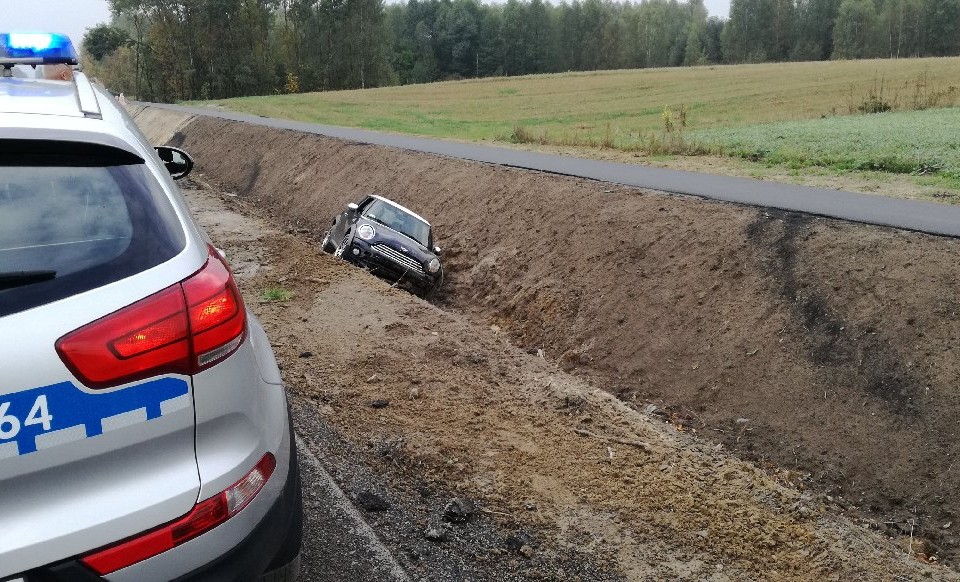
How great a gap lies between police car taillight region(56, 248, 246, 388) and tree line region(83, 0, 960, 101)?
93.7m

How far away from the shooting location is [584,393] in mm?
7418

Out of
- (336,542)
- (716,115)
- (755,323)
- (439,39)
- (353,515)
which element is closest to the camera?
(336,542)

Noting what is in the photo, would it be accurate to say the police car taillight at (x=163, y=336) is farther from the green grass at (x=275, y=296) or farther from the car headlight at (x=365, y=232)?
the car headlight at (x=365, y=232)

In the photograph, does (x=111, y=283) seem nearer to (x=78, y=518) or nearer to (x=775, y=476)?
(x=78, y=518)

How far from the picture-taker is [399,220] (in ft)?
46.8

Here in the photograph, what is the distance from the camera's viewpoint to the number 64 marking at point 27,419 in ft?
6.58

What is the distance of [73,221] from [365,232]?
11164 mm

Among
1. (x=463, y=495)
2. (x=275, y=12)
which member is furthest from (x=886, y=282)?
(x=275, y=12)

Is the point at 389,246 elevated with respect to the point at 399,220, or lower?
lower

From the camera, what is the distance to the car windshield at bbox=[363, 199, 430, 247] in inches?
555

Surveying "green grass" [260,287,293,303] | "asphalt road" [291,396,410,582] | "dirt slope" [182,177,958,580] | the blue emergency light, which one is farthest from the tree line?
"asphalt road" [291,396,410,582]

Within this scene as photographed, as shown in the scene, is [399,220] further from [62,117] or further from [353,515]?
[62,117]

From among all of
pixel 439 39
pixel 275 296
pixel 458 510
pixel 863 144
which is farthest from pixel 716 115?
pixel 439 39

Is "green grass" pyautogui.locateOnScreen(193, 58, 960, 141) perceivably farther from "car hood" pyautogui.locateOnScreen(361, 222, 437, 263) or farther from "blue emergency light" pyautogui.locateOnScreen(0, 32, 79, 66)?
"blue emergency light" pyautogui.locateOnScreen(0, 32, 79, 66)
